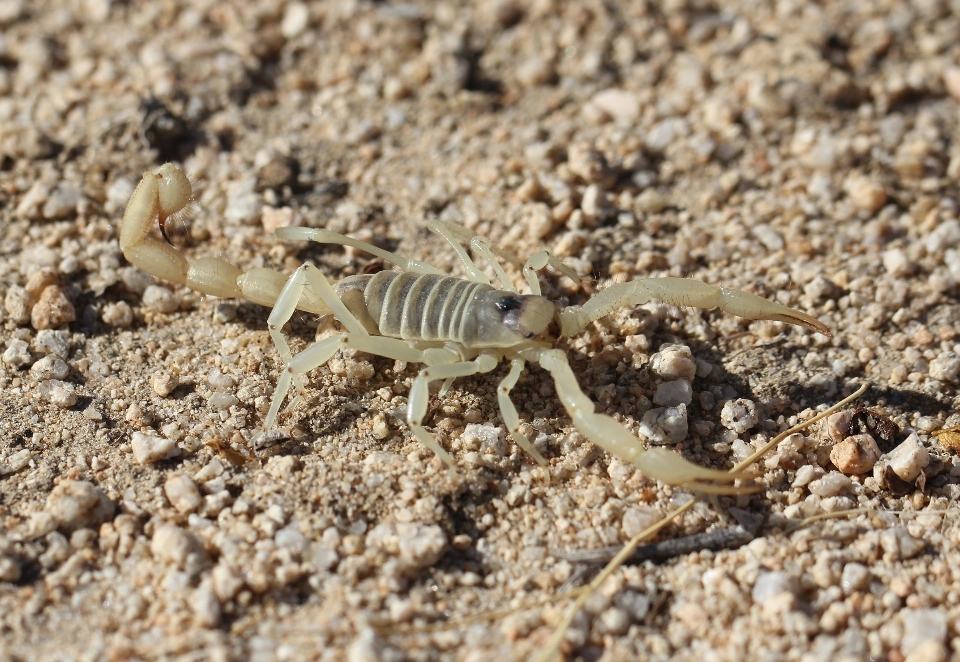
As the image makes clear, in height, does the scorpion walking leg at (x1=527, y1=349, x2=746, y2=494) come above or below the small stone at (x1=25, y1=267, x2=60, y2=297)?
below

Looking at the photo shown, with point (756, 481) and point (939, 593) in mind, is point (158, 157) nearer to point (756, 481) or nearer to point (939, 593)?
point (756, 481)

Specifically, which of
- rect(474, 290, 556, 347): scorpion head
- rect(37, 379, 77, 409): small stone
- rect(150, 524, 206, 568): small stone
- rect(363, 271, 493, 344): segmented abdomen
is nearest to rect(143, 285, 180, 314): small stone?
rect(37, 379, 77, 409): small stone

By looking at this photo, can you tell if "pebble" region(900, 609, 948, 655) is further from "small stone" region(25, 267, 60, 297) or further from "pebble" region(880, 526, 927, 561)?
"small stone" region(25, 267, 60, 297)

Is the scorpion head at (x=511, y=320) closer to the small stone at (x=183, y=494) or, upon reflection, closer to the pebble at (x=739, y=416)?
the pebble at (x=739, y=416)

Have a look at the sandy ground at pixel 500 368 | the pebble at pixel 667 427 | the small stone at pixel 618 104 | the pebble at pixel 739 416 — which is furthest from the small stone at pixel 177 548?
the small stone at pixel 618 104

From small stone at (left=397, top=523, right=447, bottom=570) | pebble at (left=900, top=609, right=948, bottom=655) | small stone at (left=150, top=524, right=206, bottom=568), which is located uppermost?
small stone at (left=150, top=524, right=206, bottom=568)

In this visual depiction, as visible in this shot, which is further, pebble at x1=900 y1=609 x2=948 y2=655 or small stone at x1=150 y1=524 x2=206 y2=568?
small stone at x1=150 y1=524 x2=206 y2=568
